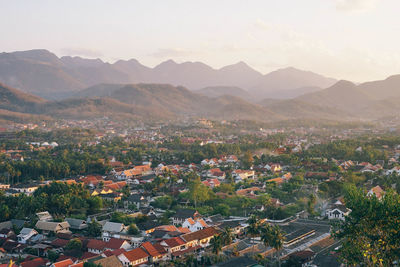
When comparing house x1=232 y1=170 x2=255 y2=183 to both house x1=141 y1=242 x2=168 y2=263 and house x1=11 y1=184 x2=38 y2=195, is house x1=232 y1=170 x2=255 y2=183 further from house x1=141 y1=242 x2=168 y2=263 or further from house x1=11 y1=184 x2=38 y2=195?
house x1=141 y1=242 x2=168 y2=263

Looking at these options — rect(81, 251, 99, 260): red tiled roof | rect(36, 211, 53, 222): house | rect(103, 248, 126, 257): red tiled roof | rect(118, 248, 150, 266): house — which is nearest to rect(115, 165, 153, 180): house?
rect(36, 211, 53, 222): house

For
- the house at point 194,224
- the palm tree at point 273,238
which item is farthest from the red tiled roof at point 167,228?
the palm tree at point 273,238

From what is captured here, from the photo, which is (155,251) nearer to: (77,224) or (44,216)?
(77,224)

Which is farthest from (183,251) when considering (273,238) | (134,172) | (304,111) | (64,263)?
(304,111)

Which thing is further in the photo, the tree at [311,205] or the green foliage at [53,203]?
the tree at [311,205]

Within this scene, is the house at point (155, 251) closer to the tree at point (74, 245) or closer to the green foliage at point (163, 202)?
the tree at point (74, 245)
